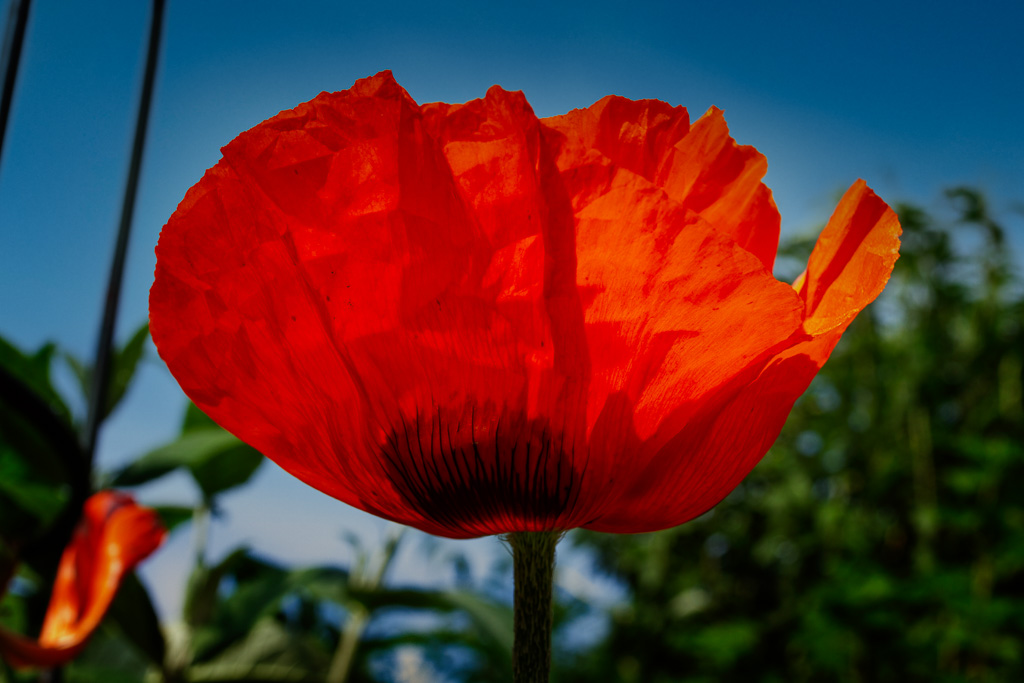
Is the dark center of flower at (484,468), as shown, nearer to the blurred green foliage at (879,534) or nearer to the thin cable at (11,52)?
the thin cable at (11,52)

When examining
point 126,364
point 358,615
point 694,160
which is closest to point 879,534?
point 358,615

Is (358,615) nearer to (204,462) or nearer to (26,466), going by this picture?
(204,462)

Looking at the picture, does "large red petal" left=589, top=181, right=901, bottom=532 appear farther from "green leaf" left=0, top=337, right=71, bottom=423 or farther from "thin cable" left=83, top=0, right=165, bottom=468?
"green leaf" left=0, top=337, right=71, bottom=423

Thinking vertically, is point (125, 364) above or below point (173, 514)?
above

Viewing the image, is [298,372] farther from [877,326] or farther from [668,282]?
[877,326]

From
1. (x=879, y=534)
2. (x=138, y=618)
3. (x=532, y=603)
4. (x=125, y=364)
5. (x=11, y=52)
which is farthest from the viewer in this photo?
(x=879, y=534)

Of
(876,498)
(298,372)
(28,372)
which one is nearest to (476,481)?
(298,372)

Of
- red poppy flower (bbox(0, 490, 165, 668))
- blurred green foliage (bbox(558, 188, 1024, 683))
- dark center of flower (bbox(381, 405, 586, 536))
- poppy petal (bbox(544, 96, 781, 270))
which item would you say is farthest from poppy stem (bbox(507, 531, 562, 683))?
blurred green foliage (bbox(558, 188, 1024, 683))

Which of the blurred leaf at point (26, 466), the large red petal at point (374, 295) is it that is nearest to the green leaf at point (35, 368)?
the blurred leaf at point (26, 466)
